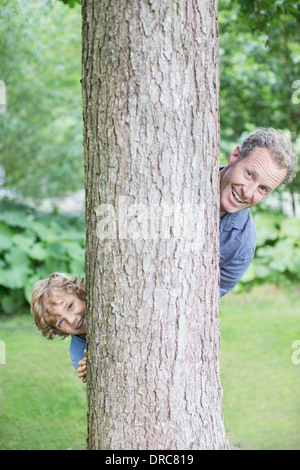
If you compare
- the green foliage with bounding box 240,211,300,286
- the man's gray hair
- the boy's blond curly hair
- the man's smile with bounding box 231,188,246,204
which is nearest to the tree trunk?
the man's smile with bounding box 231,188,246,204

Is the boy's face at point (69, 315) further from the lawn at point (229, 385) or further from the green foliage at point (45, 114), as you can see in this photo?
the green foliage at point (45, 114)

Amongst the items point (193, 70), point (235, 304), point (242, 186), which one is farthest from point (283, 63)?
point (193, 70)

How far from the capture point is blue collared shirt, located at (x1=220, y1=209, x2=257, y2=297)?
2.24m

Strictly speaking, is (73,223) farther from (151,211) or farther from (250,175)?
(151,211)

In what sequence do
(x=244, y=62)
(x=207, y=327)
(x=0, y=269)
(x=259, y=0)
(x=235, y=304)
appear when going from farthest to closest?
(x=244, y=62) < (x=235, y=304) < (x=0, y=269) < (x=259, y=0) < (x=207, y=327)

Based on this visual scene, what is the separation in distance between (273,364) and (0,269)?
3.30 m

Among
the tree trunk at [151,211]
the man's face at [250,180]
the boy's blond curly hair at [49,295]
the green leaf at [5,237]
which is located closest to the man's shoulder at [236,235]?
the man's face at [250,180]

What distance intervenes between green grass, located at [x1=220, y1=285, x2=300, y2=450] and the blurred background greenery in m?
0.01

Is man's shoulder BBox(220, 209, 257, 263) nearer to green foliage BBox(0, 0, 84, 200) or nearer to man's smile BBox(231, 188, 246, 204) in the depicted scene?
man's smile BBox(231, 188, 246, 204)

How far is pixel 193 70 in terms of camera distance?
60.7 inches

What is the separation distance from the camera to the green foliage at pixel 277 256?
6.52 m

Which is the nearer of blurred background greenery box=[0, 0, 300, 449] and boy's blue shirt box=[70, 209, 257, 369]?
boy's blue shirt box=[70, 209, 257, 369]
